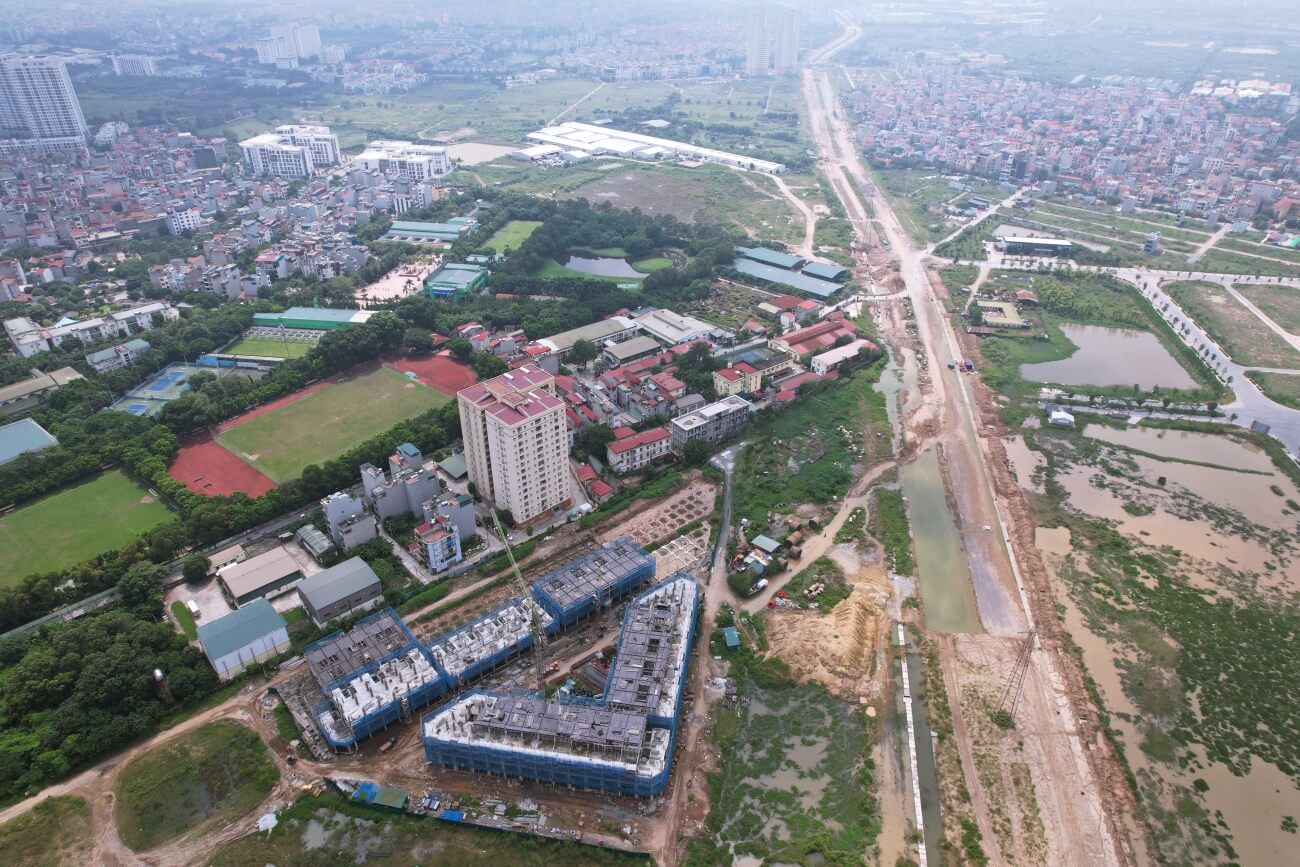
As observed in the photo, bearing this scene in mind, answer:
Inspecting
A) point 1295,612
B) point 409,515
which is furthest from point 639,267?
point 1295,612

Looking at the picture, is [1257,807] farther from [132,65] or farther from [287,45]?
[287,45]

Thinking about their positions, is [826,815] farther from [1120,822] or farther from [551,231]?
[551,231]

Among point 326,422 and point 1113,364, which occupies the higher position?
point 326,422

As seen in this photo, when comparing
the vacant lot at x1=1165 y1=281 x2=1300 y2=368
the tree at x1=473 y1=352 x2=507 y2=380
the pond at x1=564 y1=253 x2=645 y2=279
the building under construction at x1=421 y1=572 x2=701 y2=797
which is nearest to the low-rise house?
the building under construction at x1=421 y1=572 x2=701 y2=797

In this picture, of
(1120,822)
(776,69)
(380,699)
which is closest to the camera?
(1120,822)

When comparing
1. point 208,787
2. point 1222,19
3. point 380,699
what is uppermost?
point 1222,19

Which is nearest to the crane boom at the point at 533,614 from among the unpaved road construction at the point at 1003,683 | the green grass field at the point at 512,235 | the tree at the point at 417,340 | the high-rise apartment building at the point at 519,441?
the high-rise apartment building at the point at 519,441

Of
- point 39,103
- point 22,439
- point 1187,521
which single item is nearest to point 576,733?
point 1187,521
